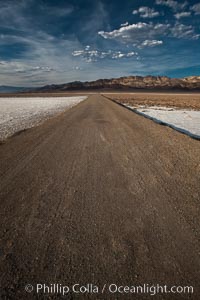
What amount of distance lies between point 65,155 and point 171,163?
316 cm

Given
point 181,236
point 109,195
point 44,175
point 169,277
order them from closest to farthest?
point 169,277 → point 181,236 → point 109,195 → point 44,175

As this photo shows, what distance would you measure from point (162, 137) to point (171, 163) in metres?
3.15

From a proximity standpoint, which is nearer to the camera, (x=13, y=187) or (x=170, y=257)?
(x=170, y=257)

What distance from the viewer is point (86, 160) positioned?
5621 millimetres

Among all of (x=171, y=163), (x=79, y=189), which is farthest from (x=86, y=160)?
(x=171, y=163)

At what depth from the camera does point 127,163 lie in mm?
5379

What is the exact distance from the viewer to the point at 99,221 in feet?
10.1

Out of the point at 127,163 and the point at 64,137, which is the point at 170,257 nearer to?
the point at 127,163

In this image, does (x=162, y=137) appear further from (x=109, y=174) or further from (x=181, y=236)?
(x=181, y=236)

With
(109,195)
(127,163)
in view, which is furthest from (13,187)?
(127,163)

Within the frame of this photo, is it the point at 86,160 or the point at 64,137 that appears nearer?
the point at 86,160

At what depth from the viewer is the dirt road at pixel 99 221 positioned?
218 cm

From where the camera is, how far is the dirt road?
2180mm

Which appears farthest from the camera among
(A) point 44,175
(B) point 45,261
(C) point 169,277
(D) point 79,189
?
(A) point 44,175
